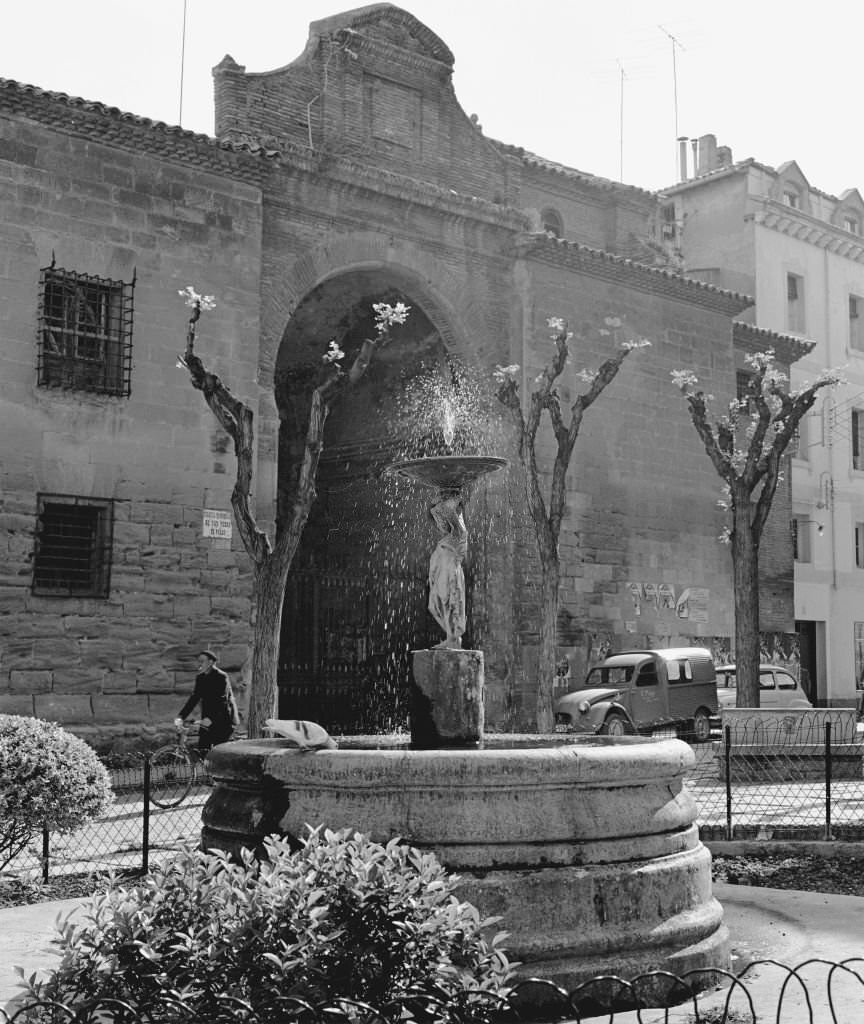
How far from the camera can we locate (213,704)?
542 inches

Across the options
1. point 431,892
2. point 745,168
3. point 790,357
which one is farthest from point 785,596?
point 431,892

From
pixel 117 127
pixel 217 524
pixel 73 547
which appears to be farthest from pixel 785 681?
pixel 117 127

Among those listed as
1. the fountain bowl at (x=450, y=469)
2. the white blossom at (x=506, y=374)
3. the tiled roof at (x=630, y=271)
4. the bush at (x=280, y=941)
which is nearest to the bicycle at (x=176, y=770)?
the fountain bowl at (x=450, y=469)

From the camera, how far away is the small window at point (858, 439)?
109 feet

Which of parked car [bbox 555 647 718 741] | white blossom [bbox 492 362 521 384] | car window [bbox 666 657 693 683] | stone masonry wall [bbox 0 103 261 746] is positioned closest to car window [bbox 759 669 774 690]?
parked car [bbox 555 647 718 741]

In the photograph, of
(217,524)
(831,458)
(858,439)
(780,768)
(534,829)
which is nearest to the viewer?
(534,829)

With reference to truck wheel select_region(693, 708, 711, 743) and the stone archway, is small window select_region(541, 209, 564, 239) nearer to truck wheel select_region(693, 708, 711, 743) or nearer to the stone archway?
the stone archway

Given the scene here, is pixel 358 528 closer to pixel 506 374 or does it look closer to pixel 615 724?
pixel 506 374

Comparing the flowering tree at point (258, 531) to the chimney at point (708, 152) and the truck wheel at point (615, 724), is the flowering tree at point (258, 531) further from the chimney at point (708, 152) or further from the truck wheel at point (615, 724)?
the chimney at point (708, 152)

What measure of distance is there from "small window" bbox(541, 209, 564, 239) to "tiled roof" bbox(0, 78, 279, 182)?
34.4 feet

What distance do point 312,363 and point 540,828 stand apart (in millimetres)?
16906

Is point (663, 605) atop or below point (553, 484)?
below

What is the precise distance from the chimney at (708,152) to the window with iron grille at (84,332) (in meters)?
24.1

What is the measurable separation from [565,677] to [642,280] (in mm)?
7265
